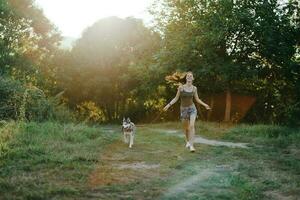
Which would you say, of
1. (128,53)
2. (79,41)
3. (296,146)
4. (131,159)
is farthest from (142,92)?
(131,159)

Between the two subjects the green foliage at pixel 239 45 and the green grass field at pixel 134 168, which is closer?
the green grass field at pixel 134 168

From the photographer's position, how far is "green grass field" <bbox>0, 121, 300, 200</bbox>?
7.54 metres

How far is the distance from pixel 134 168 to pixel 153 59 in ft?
76.5

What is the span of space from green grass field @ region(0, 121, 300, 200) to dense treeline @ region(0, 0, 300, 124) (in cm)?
535

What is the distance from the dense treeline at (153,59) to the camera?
25500 millimetres

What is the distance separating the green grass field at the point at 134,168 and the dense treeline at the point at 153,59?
5.35 meters

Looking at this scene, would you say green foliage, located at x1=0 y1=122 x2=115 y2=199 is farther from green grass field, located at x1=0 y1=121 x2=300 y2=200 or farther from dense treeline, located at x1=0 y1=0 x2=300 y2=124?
dense treeline, located at x1=0 y1=0 x2=300 y2=124

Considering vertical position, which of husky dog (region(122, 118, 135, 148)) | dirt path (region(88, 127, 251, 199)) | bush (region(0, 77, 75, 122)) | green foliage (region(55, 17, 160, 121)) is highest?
green foliage (region(55, 17, 160, 121))

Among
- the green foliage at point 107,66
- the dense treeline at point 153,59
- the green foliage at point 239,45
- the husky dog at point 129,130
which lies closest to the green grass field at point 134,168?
the husky dog at point 129,130

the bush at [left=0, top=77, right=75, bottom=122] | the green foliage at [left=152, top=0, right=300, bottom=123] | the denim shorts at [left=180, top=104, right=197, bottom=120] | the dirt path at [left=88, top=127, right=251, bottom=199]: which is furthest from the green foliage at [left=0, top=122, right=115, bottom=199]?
the green foliage at [left=152, top=0, right=300, bottom=123]

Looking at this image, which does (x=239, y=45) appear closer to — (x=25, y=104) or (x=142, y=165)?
(x=25, y=104)

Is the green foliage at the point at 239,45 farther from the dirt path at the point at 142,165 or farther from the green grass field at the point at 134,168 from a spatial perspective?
the dirt path at the point at 142,165

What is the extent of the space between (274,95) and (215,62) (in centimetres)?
584

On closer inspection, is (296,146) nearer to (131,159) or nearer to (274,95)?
(131,159)
